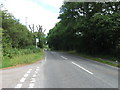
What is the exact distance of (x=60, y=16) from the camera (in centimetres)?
3812

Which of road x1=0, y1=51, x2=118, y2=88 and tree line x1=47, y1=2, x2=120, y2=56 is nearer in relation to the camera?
road x1=0, y1=51, x2=118, y2=88

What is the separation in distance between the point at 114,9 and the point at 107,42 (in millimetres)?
8440

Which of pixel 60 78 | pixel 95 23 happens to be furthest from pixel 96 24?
pixel 60 78

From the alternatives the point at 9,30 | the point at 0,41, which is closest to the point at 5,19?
the point at 9,30

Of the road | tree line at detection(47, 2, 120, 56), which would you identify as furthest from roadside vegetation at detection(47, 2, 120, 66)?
the road

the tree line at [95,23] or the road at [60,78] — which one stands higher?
the tree line at [95,23]

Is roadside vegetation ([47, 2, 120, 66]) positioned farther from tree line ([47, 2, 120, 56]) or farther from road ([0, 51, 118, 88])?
road ([0, 51, 118, 88])

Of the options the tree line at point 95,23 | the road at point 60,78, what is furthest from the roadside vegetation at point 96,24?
the road at point 60,78

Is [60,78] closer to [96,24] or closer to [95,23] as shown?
[96,24]

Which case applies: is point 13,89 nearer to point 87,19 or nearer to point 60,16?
point 87,19

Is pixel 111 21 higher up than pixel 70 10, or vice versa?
pixel 70 10

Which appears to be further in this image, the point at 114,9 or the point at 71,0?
the point at 71,0

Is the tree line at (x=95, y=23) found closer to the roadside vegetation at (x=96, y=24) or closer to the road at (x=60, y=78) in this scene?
the roadside vegetation at (x=96, y=24)

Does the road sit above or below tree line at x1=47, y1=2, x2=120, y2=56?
below
